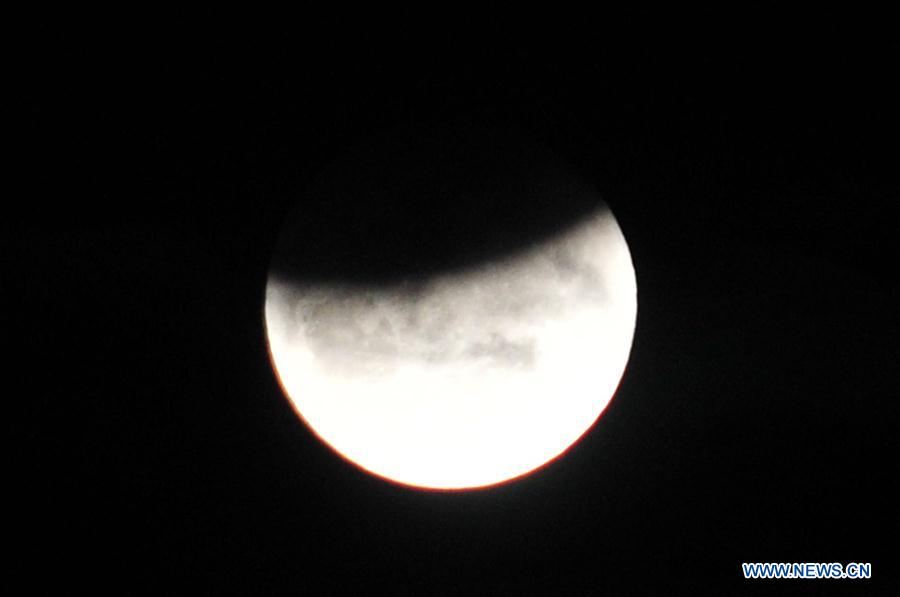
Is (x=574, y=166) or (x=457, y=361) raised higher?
(x=574, y=166)

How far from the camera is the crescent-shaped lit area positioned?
152 cm

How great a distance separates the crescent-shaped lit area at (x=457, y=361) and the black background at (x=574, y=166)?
0.17 meters

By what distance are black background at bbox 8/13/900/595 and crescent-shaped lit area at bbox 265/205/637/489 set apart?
0.17 m

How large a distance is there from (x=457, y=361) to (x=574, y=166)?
0.56m

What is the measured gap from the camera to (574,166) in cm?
164

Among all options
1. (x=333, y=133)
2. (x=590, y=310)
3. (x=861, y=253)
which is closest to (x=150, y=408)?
(x=333, y=133)

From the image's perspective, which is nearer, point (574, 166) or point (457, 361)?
point (457, 361)

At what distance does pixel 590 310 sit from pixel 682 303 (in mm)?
317

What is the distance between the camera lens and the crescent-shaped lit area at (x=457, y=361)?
152cm

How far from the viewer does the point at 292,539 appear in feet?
5.54

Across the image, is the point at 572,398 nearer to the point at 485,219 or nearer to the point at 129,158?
the point at 485,219

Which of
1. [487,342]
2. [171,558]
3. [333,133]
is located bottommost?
Result: [171,558]

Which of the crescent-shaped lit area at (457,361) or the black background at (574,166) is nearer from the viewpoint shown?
the crescent-shaped lit area at (457,361)

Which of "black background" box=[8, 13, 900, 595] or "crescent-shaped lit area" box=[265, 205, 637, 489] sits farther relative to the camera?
"black background" box=[8, 13, 900, 595]
